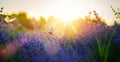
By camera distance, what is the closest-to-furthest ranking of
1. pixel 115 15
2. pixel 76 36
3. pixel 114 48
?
pixel 114 48, pixel 76 36, pixel 115 15

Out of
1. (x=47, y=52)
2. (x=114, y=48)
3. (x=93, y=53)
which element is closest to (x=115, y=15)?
(x=114, y=48)

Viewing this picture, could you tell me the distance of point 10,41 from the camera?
12.6 ft

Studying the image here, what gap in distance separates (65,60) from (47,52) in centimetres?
26

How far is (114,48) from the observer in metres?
4.27

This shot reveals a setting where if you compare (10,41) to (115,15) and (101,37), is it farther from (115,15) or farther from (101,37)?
(115,15)

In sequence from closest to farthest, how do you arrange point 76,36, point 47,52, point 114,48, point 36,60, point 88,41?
point 36,60, point 47,52, point 114,48, point 88,41, point 76,36

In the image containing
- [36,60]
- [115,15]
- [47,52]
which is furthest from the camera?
[115,15]

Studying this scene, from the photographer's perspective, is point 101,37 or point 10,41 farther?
point 101,37

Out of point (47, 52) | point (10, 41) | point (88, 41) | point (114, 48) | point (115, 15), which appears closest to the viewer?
point (47, 52)

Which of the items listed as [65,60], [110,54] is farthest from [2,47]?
[110,54]

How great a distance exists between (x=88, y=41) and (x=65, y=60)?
119 centimetres

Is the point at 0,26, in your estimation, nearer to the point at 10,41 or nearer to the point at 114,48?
the point at 10,41

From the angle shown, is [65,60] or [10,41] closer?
[65,60]

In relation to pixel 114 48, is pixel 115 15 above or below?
above
